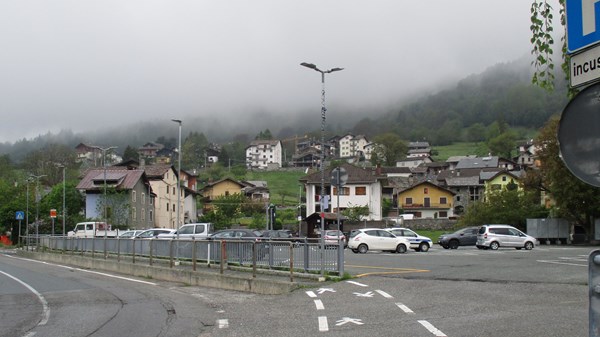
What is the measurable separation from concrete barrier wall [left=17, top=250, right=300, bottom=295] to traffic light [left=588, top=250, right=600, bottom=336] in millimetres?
13356

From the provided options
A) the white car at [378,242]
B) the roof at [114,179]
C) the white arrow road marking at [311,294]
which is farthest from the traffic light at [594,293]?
the roof at [114,179]

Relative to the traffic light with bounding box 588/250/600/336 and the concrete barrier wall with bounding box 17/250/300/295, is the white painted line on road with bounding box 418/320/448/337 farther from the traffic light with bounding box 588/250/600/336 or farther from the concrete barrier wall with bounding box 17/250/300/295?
the concrete barrier wall with bounding box 17/250/300/295

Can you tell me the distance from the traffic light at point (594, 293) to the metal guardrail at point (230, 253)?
14321 millimetres

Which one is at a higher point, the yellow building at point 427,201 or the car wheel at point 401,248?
the yellow building at point 427,201

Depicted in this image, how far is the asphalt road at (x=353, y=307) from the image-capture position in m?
10.5

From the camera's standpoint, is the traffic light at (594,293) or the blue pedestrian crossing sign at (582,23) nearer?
the traffic light at (594,293)

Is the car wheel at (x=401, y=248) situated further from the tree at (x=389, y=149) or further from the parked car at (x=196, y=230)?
the tree at (x=389, y=149)

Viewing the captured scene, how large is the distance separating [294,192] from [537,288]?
120329mm

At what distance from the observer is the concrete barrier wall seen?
17406 mm

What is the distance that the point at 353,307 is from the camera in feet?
43.5

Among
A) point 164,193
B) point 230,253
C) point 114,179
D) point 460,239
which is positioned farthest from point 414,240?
A: point 164,193

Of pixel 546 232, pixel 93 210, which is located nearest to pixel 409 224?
pixel 546 232

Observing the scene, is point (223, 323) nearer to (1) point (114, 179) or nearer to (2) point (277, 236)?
(2) point (277, 236)

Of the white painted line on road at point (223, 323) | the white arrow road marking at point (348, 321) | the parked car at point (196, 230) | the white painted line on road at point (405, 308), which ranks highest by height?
the parked car at point (196, 230)
